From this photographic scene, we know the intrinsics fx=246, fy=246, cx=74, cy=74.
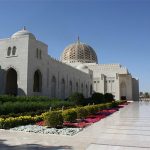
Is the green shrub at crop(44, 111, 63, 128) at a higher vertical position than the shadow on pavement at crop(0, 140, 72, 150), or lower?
higher

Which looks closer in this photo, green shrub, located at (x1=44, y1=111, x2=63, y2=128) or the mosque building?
green shrub, located at (x1=44, y1=111, x2=63, y2=128)

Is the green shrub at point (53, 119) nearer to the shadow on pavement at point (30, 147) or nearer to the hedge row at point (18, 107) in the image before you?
the shadow on pavement at point (30, 147)

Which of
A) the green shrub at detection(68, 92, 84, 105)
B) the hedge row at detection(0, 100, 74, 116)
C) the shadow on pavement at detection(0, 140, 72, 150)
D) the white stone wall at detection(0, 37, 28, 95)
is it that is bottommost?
the shadow on pavement at detection(0, 140, 72, 150)

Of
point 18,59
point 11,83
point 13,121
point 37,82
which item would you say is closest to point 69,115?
point 13,121

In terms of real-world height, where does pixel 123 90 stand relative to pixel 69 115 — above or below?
above

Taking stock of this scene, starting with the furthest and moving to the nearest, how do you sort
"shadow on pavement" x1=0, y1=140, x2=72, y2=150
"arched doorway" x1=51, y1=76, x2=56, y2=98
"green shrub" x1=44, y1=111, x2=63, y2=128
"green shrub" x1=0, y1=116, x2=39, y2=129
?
1. "arched doorway" x1=51, y1=76, x2=56, y2=98
2. "green shrub" x1=44, y1=111, x2=63, y2=128
3. "green shrub" x1=0, y1=116, x2=39, y2=129
4. "shadow on pavement" x1=0, y1=140, x2=72, y2=150

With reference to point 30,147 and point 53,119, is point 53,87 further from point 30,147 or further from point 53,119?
point 30,147

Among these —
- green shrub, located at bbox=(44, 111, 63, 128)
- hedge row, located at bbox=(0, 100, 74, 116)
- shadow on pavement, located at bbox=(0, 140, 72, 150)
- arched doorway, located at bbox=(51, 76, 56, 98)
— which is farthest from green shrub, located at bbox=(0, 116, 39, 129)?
arched doorway, located at bbox=(51, 76, 56, 98)

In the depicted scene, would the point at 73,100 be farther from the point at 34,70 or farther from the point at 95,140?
the point at 95,140

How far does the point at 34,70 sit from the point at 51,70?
5.22 metres

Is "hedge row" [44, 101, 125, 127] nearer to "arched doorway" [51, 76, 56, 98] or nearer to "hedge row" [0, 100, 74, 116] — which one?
"hedge row" [0, 100, 74, 116]

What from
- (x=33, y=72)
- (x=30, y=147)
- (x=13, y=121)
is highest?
Result: (x=33, y=72)

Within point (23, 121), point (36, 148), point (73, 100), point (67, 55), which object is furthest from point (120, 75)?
point (36, 148)

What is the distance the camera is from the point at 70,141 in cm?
735
